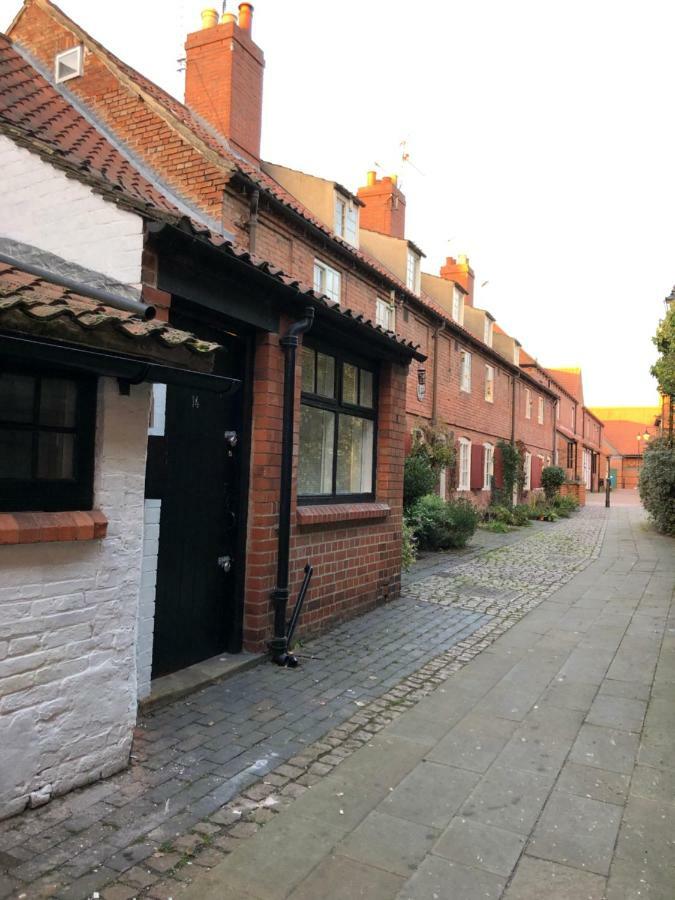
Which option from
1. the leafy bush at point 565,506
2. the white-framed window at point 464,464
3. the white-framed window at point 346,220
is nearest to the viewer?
the white-framed window at point 346,220

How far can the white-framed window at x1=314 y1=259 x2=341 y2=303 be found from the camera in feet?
40.7

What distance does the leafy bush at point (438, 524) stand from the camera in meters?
13.0

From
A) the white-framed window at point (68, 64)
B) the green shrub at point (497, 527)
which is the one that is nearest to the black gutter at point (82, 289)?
the white-framed window at point (68, 64)

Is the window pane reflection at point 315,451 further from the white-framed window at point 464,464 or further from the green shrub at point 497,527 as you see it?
the white-framed window at point 464,464

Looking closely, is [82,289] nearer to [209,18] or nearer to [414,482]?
[414,482]

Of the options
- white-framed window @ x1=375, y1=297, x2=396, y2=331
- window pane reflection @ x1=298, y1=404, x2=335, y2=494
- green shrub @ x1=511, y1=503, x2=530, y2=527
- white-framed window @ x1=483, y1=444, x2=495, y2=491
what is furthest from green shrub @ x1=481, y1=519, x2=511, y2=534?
window pane reflection @ x1=298, y1=404, x2=335, y2=494

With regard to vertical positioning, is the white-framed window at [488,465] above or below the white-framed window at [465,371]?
below

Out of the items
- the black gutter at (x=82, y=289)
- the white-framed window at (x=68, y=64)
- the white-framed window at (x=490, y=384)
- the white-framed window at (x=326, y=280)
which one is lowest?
the black gutter at (x=82, y=289)

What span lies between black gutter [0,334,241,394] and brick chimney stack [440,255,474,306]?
22.3 meters

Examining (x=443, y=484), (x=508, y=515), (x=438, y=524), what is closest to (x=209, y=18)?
(x=438, y=524)

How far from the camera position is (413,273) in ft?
57.6

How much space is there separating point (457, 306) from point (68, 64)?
1278cm

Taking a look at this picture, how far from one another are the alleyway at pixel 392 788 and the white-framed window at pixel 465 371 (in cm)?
1416

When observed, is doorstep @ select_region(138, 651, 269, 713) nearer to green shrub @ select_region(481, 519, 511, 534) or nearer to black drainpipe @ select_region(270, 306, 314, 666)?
black drainpipe @ select_region(270, 306, 314, 666)
